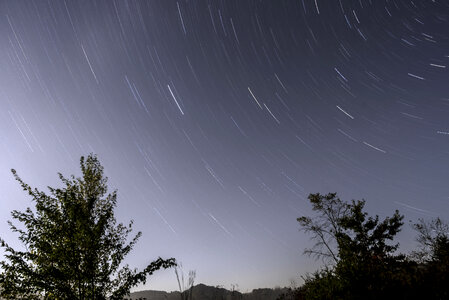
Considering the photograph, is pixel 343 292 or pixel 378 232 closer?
pixel 343 292

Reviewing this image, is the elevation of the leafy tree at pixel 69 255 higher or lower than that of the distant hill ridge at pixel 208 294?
higher

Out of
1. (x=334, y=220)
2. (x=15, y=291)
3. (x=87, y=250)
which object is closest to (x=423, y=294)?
(x=87, y=250)

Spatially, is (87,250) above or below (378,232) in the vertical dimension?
below

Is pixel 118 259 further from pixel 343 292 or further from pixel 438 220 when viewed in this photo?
pixel 438 220

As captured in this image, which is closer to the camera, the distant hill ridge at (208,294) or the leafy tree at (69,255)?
the leafy tree at (69,255)

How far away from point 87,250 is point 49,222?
55.8 inches

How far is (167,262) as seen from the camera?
8.02 metres

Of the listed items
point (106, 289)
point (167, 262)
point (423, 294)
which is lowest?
point (423, 294)

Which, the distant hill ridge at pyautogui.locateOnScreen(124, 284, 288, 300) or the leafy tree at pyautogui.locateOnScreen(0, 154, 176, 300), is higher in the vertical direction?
the leafy tree at pyautogui.locateOnScreen(0, 154, 176, 300)

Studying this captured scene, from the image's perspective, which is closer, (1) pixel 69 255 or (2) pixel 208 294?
(1) pixel 69 255

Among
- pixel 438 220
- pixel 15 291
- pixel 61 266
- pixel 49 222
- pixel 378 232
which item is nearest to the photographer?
pixel 15 291

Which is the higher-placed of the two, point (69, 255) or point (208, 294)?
point (69, 255)

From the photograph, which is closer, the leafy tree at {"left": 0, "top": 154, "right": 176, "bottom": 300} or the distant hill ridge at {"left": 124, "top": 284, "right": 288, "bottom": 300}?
the leafy tree at {"left": 0, "top": 154, "right": 176, "bottom": 300}

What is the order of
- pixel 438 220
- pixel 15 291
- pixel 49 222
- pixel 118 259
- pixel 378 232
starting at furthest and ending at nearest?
1. pixel 438 220
2. pixel 378 232
3. pixel 118 259
4. pixel 49 222
5. pixel 15 291
